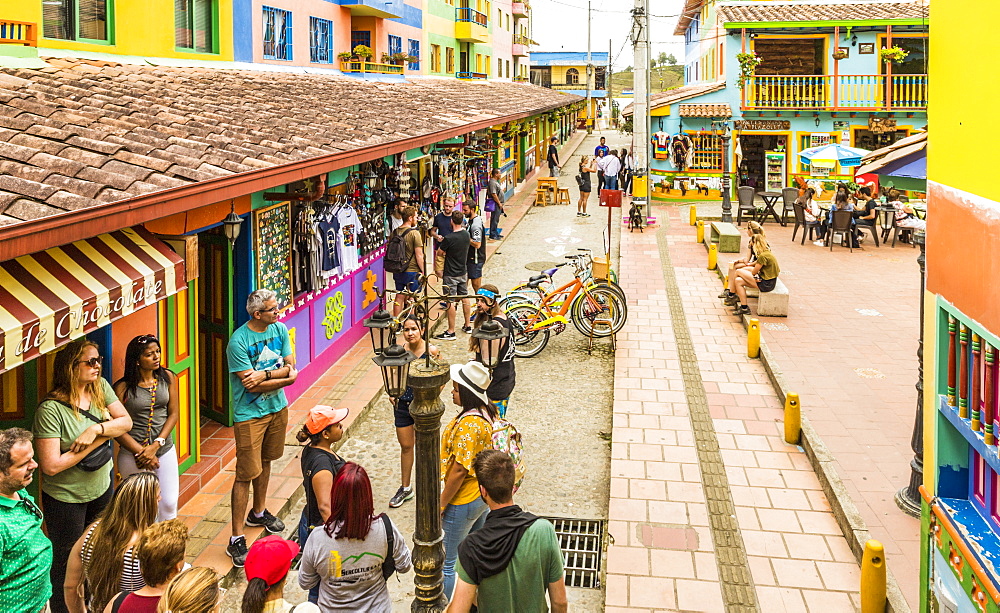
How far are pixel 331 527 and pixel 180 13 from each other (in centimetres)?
1021

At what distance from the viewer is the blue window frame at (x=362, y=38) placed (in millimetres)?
21533

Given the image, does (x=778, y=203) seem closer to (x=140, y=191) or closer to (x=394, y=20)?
(x=394, y=20)

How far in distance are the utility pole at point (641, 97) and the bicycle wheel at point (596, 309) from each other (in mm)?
11672

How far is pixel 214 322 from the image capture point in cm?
865

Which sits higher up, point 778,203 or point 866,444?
point 778,203

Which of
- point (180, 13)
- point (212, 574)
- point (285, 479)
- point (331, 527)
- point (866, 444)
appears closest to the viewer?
point (212, 574)

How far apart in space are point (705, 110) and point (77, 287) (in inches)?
969

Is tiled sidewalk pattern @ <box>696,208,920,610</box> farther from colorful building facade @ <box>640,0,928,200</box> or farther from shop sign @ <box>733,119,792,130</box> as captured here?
shop sign @ <box>733,119,792,130</box>

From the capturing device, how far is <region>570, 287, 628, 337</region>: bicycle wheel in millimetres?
12172

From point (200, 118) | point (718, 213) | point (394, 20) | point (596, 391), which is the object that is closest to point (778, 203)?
point (718, 213)

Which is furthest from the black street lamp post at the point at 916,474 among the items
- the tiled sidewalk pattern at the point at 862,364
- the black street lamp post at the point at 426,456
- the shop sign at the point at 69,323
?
the shop sign at the point at 69,323

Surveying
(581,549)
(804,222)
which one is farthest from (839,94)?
(581,549)

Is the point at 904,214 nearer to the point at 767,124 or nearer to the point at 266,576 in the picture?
the point at 767,124

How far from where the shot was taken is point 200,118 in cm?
805
